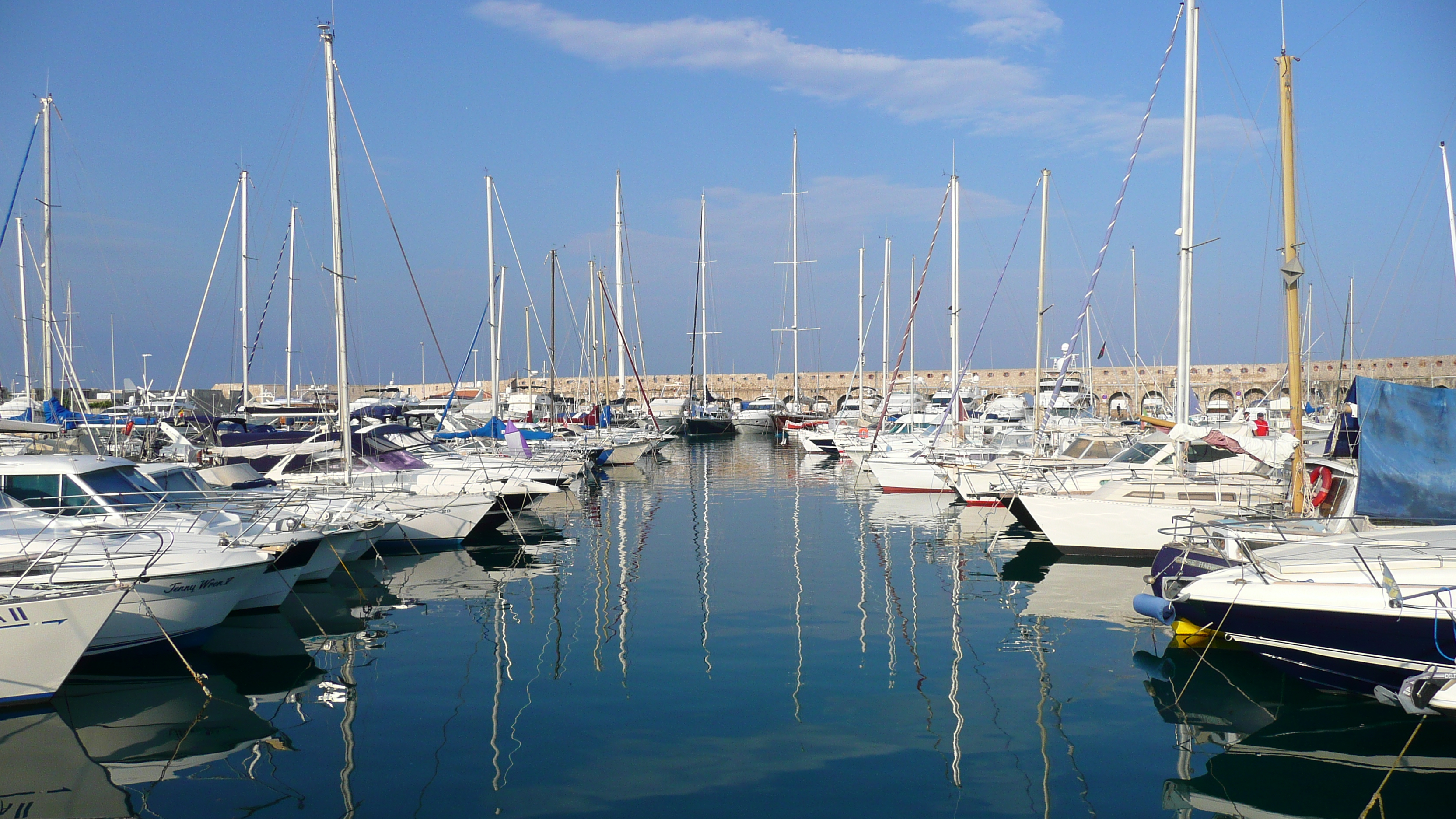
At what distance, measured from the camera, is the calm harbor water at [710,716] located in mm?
7234

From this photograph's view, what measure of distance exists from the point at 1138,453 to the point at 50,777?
776 inches

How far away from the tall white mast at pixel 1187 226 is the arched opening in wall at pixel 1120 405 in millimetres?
25811

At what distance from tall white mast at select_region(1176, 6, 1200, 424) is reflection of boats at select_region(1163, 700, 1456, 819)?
909 cm

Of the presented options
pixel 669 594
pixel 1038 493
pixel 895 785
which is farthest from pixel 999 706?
pixel 1038 493

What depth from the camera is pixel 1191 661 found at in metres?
10.6

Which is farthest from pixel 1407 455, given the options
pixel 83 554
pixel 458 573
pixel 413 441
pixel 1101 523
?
pixel 413 441

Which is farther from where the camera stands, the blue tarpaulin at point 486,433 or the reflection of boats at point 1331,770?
the blue tarpaulin at point 486,433

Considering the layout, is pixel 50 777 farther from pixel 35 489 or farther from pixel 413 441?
pixel 413 441

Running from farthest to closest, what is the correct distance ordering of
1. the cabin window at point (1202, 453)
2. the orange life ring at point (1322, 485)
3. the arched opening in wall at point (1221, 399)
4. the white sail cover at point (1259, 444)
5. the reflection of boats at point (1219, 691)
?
the arched opening in wall at point (1221, 399) < the cabin window at point (1202, 453) < the white sail cover at point (1259, 444) < the orange life ring at point (1322, 485) < the reflection of boats at point (1219, 691)

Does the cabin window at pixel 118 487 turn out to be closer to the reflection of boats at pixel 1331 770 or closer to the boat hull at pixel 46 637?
the boat hull at pixel 46 637

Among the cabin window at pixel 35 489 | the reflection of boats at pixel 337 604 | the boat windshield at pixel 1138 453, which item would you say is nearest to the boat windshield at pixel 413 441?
the reflection of boats at pixel 337 604

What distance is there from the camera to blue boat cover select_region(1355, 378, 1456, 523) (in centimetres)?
1177

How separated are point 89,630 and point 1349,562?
37.5ft

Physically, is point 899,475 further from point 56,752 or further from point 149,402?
point 149,402
